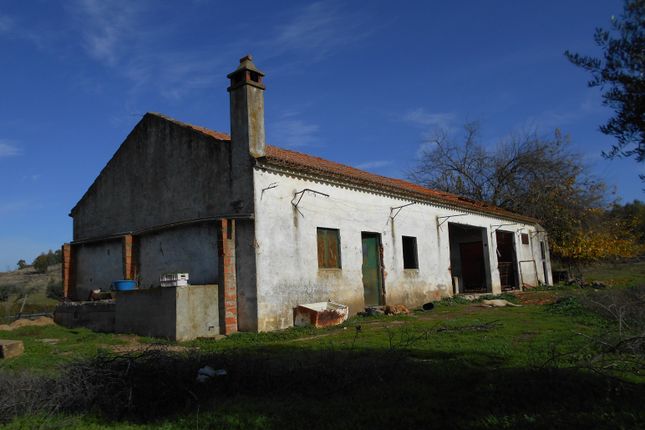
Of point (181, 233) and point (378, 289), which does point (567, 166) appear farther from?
point (181, 233)

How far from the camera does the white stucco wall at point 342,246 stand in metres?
12.0

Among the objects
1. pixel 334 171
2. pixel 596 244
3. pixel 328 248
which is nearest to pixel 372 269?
pixel 328 248

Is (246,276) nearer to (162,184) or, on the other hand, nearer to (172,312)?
(172,312)

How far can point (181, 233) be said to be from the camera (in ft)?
43.3

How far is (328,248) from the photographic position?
542 inches

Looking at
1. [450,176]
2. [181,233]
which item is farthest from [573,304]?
[450,176]

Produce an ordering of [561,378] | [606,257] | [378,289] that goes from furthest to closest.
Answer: [606,257]
[378,289]
[561,378]

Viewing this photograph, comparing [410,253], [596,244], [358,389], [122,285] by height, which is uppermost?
[596,244]

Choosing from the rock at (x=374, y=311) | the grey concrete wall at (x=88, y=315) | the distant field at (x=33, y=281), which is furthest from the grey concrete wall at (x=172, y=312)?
the distant field at (x=33, y=281)

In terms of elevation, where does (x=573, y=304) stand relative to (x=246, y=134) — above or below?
below

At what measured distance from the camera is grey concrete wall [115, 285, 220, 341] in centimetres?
1082

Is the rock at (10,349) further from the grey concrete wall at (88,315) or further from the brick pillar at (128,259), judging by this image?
the brick pillar at (128,259)

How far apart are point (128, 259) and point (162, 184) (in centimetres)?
242

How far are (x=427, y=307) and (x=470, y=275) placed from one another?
335 inches
